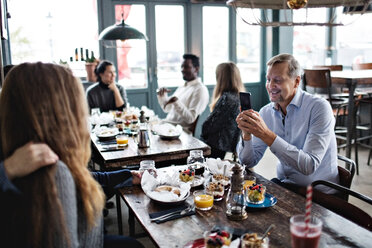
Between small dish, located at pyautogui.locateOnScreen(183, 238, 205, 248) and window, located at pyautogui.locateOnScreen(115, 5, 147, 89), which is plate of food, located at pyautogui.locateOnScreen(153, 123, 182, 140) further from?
window, located at pyautogui.locateOnScreen(115, 5, 147, 89)

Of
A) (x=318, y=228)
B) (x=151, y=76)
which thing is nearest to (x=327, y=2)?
(x=318, y=228)

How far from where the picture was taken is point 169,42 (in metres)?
6.23

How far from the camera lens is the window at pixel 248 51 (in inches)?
269

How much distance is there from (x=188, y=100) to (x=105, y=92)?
118 cm

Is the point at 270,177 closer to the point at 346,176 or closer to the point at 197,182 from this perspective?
the point at 346,176

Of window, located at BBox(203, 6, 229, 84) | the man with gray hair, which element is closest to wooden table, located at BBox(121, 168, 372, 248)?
the man with gray hair

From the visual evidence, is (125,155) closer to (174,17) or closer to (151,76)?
(151,76)

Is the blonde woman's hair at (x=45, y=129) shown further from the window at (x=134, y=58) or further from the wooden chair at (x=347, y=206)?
the window at (x=134, y=58)

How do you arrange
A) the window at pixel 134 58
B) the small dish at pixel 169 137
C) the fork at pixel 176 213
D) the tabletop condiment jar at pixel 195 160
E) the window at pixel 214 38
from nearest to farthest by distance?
the fork at pixel 176 213
the tabletop condiment jar at pixel 195 160
the small dish at pixel 169 137
the window at pixel 134 58
the window at pixel 214 38

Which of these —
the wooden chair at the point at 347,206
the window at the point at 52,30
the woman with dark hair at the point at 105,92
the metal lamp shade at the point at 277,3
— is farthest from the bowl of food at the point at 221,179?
the window at the point at 52,30

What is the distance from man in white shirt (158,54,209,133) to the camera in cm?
389

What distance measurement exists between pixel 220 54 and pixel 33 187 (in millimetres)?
5854

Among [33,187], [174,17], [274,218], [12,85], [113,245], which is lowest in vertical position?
[113,245]

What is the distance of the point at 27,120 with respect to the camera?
3.77 ft
